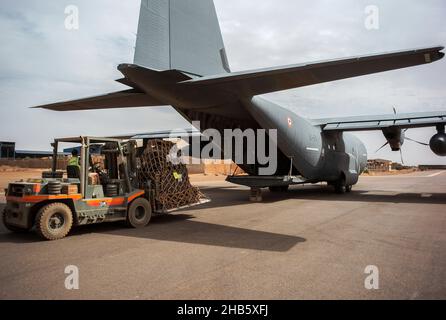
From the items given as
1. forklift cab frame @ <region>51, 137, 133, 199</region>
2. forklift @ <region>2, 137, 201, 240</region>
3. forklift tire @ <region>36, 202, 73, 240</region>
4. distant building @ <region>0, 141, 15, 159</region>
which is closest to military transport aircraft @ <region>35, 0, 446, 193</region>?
forklift cab frame @ <region>51, 137, 133, 199</region>

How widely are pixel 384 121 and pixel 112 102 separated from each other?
42.5 ft

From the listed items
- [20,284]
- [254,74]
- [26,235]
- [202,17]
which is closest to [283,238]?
[254,74]

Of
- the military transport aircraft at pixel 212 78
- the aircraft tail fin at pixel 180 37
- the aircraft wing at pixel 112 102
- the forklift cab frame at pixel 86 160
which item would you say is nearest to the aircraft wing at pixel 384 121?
the military transport aircraft at pixel 212 78

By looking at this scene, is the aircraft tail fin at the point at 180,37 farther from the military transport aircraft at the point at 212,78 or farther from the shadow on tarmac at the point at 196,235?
the shadow on tarmac at the point at 196,235

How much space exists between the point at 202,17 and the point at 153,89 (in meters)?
2.64

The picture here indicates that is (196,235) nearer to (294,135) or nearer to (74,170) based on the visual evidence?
(74,170)

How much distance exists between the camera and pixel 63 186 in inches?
285

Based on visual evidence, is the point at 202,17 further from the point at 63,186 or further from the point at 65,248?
the point at 65,248

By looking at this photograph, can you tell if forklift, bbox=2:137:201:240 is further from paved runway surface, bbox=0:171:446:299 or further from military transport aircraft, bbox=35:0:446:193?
military transport aircraft, bbox=35:0:446:193

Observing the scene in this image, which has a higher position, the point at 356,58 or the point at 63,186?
the point at 356,58

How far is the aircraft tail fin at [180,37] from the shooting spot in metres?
7.77

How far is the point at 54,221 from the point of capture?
7.10 meters

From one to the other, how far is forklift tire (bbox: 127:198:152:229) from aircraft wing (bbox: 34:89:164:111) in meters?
2.78

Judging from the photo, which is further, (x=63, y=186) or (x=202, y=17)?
(x=202, y=17)
